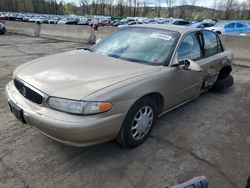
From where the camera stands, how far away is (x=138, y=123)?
124 inches

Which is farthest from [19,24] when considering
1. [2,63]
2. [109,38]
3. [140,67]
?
[140,67]

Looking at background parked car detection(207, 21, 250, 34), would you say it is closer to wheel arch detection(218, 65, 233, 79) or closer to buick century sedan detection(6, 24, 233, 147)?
wheel arch detection(218, 65, 233, 79)

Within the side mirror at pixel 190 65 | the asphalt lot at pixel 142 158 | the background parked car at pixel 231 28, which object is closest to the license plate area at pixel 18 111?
the asphalt lot at pixel 142 158

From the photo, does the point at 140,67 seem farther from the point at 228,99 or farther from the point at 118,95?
the point at 228,99

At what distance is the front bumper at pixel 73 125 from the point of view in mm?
2520

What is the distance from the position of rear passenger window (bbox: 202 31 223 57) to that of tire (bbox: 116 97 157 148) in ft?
5.97

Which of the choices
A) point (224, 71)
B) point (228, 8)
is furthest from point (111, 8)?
point (224, 71)

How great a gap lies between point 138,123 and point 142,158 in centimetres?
43

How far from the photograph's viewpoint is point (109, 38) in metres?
4.32

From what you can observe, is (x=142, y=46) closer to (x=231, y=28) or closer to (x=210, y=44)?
(x=210, y=44)

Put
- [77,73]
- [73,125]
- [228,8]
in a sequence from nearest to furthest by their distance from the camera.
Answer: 1. [73,125]
2. [77,73]
3. [228,8]

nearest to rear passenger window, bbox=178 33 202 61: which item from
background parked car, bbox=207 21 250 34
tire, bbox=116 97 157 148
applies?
tire, bbox=116 97 157 148

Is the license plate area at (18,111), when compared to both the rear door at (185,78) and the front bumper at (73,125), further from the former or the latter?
the rear door at (185,78)

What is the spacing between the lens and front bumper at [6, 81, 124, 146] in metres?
2.52
